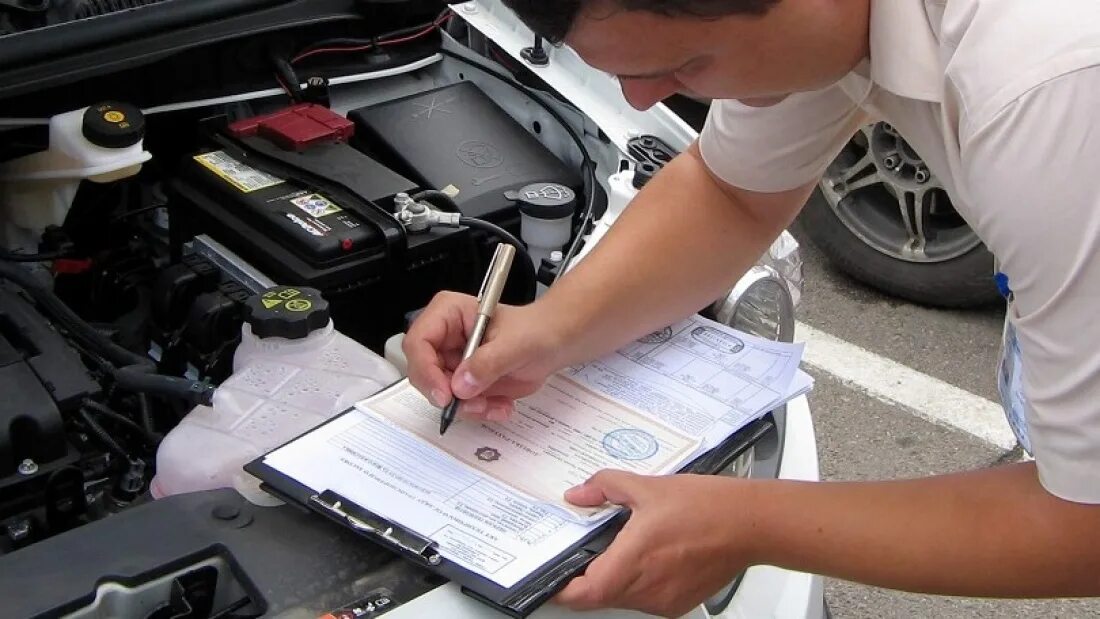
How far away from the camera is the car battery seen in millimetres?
1393

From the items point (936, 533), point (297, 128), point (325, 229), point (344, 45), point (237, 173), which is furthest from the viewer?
point (344, 45)

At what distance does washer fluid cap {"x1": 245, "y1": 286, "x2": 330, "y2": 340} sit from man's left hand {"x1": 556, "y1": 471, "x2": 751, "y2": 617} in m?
0.40

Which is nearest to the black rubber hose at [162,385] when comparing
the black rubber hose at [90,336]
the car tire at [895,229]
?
the black rubber hose at [90,336]

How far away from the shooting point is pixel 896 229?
3.15 m

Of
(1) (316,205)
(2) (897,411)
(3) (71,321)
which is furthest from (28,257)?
(2) (897,411)

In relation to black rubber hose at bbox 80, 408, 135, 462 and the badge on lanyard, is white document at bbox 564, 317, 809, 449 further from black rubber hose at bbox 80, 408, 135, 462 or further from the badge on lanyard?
black rubber hose at bbox 80, 408, 135, 462

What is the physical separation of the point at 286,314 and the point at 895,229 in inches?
91.0

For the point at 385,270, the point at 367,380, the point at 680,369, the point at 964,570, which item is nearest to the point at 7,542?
the point at 367,380

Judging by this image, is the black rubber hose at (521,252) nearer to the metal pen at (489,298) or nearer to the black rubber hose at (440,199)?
the black rubber hose at (440,199)

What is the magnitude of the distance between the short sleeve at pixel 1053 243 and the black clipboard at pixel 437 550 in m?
0.38

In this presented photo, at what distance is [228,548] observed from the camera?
1.00 metres

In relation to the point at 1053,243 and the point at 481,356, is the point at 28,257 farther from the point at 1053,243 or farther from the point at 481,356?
the point at 1053,243

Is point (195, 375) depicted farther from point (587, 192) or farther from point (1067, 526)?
point (1067, 526)

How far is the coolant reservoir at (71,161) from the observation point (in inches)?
56.1
